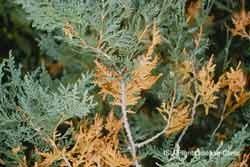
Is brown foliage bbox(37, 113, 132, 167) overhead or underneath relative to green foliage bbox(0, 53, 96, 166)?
underneath

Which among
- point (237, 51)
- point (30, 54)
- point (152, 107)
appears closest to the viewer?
point (237, 51)

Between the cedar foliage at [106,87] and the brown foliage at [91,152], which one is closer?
the cedar foliage at [106,87]

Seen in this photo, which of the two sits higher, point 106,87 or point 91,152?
point 106,87

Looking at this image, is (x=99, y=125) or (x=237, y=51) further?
Answer: (x=237, y=51)

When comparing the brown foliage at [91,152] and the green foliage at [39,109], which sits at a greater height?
the green foliage at [39,109]

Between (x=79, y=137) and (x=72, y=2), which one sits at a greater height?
(x=72, y=2)

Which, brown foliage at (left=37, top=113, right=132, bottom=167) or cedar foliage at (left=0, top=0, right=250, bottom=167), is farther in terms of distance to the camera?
brown foliage at (left=37, top=113, right=132, bottom=167)

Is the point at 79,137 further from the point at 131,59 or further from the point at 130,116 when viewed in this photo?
the point at 130,116

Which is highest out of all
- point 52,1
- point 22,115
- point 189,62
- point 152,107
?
point 52,1

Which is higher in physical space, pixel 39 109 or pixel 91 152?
pixel 39 109

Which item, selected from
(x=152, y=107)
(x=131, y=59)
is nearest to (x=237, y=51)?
(x=152, y=107)

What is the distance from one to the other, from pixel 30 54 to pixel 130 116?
1.02 meters

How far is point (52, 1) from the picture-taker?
1.66 meters

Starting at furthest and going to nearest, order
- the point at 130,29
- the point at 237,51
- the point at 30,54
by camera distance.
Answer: the point at 30,54, the point at 237,51, the point at 130,29
